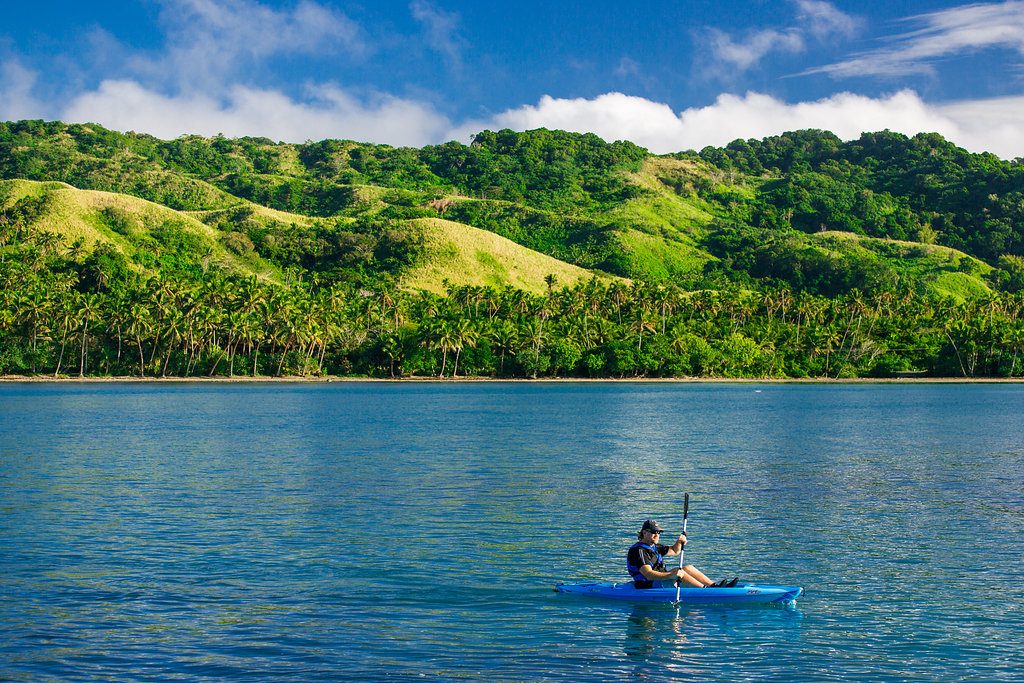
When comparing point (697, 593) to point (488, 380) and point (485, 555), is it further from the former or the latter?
point (488, 380)

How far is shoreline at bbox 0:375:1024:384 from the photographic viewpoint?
164 meters

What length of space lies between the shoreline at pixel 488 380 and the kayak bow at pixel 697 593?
149 m

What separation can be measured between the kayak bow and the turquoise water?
0.95 feet

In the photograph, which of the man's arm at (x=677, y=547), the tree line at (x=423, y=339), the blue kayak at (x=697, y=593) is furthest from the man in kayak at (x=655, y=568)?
the tree line at (x=423, y=339)

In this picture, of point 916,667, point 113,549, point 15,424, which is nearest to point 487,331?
point 15,424

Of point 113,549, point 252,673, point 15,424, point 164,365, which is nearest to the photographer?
point 252,673

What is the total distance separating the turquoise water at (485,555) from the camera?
20.8 m

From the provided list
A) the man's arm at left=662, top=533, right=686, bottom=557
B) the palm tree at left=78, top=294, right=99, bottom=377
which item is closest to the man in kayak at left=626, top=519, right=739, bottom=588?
the man's arm at left=662, top=533, right=686, bottom=557

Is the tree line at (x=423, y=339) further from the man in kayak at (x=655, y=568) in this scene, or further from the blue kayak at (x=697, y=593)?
the man in kayak at (x=655, y=568)

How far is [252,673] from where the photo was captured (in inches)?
767

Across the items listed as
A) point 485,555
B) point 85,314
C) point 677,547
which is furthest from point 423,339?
point 677,547

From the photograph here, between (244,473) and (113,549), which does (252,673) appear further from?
(244,473)

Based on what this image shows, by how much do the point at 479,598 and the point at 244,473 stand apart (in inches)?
1148

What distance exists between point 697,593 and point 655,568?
1.21 metres
